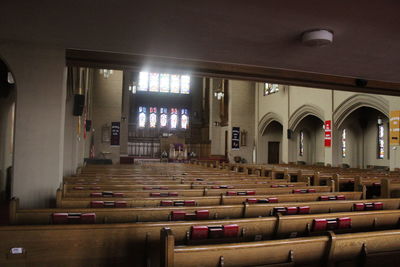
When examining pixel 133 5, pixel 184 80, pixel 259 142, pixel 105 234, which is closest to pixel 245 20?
pixel 133 5

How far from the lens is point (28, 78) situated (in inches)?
145

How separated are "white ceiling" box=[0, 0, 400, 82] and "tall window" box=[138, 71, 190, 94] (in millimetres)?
20080

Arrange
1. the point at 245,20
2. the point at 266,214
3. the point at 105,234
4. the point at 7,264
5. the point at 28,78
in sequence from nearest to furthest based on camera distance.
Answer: the point at 7,264
the point at 105,234
the point at 245,20
the point at 266,214
the point at 28,78

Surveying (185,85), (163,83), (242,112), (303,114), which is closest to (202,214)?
(303,114)

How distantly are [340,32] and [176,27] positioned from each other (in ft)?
5.69

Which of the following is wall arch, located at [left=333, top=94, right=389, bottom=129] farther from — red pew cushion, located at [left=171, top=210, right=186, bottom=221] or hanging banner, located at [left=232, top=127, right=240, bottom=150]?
red pew cushion, located at [left=171, top=210, right=186, bottom=221]

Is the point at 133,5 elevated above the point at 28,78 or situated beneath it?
elevated above

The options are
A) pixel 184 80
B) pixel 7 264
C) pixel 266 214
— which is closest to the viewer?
pixel 7 264

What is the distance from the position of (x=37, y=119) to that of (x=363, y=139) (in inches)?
562

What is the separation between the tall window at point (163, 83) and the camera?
Result: 23734 millimetres

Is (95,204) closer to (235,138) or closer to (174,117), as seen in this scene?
(235,138)

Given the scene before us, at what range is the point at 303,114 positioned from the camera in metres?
14.8

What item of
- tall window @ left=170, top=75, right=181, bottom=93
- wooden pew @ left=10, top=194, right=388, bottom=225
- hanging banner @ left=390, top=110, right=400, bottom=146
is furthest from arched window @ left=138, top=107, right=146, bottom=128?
wooden pew @ left=10, top=194, right=388, bottom=225

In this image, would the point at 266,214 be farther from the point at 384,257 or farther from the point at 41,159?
the point at 41,159
